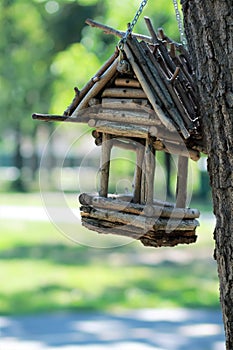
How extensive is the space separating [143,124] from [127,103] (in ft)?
0.32

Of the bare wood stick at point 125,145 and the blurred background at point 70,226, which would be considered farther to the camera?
the blurred background at point 70,226

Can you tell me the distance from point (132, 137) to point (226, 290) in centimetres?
71

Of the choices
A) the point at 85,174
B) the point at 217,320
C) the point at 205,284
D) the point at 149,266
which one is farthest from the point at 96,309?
the point at 85,174

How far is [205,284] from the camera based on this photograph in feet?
35.6

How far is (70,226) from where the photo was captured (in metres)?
3.18

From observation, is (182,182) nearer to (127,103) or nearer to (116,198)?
(116,198)

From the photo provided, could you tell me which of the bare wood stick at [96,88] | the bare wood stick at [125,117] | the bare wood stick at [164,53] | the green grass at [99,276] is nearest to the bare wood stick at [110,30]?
the bare wood stick at [164,53]

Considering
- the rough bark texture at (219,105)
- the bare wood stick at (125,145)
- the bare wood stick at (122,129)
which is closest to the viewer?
the rough bark texture at (219,105)

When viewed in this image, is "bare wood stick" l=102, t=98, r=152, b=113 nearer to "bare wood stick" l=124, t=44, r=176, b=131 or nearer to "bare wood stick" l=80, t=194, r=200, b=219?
"bare wood stick" l=124, t=44, r=176, b=131

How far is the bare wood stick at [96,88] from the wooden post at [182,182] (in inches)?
16.3

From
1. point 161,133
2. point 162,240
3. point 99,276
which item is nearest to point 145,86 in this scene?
point 161,133

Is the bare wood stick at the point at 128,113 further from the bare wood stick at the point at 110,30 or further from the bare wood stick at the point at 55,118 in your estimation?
the bare wood stick at the point at 110,30

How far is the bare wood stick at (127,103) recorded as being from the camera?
8.73 feet

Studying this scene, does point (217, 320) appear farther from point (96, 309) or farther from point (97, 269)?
point (97, 269)
